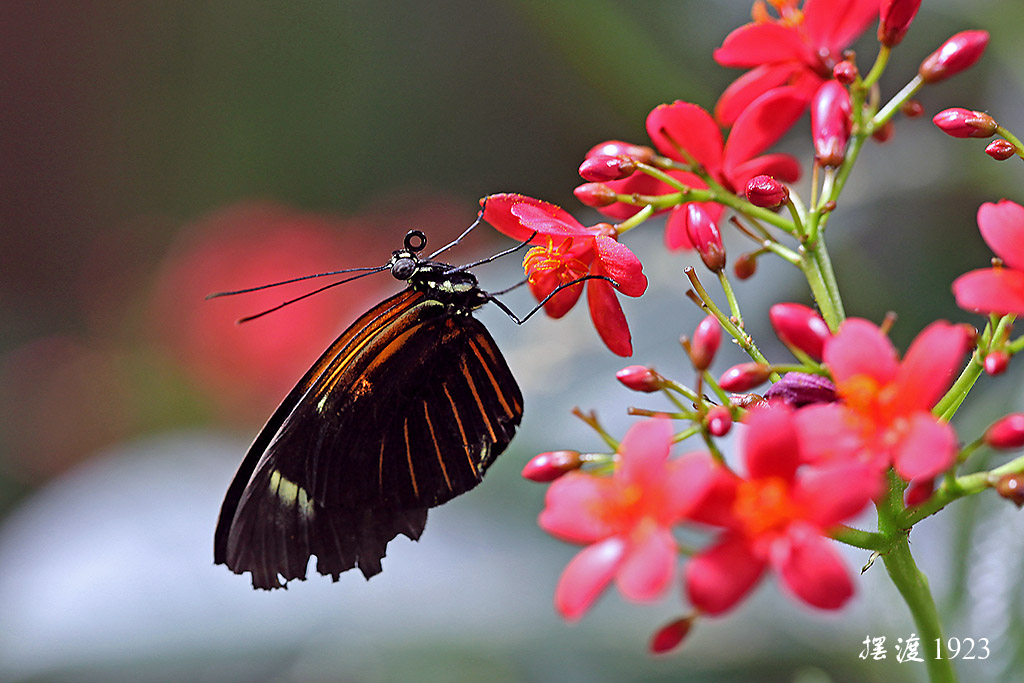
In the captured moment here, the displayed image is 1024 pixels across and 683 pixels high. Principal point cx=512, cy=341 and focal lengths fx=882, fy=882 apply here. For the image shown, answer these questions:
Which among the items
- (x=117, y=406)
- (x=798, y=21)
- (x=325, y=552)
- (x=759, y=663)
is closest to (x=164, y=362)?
(x=117, y=406)

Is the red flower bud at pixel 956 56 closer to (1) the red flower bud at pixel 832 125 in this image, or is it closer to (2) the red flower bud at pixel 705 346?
(1) the red flower bud at pixel 832 125

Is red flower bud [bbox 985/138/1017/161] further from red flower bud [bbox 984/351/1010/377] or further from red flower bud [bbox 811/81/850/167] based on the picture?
red flower bud [bbox 984/351/1010/377]

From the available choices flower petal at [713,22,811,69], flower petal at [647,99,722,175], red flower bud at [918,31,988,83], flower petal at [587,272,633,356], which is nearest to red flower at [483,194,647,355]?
flower petal at [587,272,633,356]

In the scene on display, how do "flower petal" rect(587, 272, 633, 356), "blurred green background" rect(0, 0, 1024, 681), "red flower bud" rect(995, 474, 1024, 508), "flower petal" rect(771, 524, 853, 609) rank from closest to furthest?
"flower petal" rect(771, 524, 853, 609) → "red flower bud" rect(995, 474, 1024, 508) → "flower petal" rect(587, 272, 633, 356) → "blurred green background" rect(0, 0, 1024, 681)

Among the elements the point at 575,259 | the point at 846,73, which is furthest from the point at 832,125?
the point at 575,259

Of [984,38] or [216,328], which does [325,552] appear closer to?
[984,38]

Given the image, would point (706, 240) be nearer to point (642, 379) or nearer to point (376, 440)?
point (642, 379)
